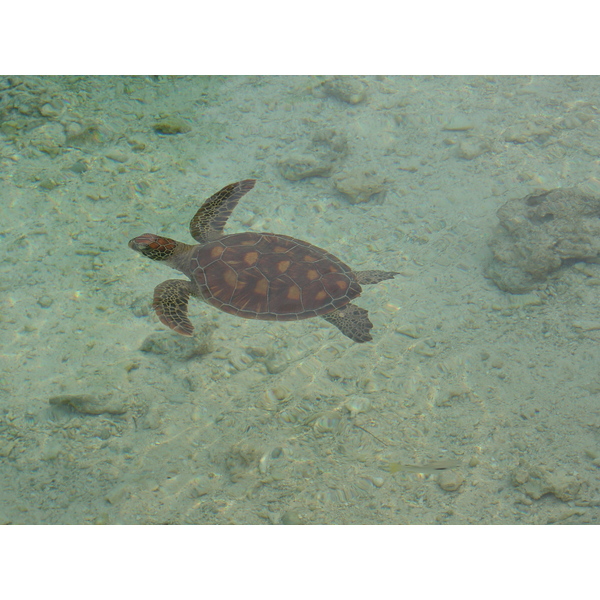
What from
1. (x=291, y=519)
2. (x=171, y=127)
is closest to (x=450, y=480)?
(x=291, y=519)

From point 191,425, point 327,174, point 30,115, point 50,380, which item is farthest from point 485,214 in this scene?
point 30,115

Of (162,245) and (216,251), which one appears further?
(162,245)

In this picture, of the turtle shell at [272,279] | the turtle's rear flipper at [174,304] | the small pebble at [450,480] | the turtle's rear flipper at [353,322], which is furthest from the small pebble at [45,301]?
the small pebble at [450,480]

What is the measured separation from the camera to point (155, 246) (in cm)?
377

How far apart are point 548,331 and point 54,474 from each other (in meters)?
3.38

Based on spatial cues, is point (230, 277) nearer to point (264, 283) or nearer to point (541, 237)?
point (264, 283)

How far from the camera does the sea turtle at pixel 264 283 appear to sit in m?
3.37

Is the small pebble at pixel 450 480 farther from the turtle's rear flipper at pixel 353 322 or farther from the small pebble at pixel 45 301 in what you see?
the small pebble at pixel 45 301

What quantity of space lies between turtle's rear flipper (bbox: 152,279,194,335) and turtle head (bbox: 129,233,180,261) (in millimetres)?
243

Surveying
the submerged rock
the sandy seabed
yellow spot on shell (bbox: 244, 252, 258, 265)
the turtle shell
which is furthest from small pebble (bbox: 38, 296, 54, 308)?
the submerged rock

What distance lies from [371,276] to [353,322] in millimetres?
413

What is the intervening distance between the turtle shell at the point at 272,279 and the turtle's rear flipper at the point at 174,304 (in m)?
0.14

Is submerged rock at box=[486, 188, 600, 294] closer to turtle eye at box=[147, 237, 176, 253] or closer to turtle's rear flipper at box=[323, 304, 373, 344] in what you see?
turtle's rear flipper at box=[323, 304, 373, 344]

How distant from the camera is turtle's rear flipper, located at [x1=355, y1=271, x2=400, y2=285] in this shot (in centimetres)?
361
